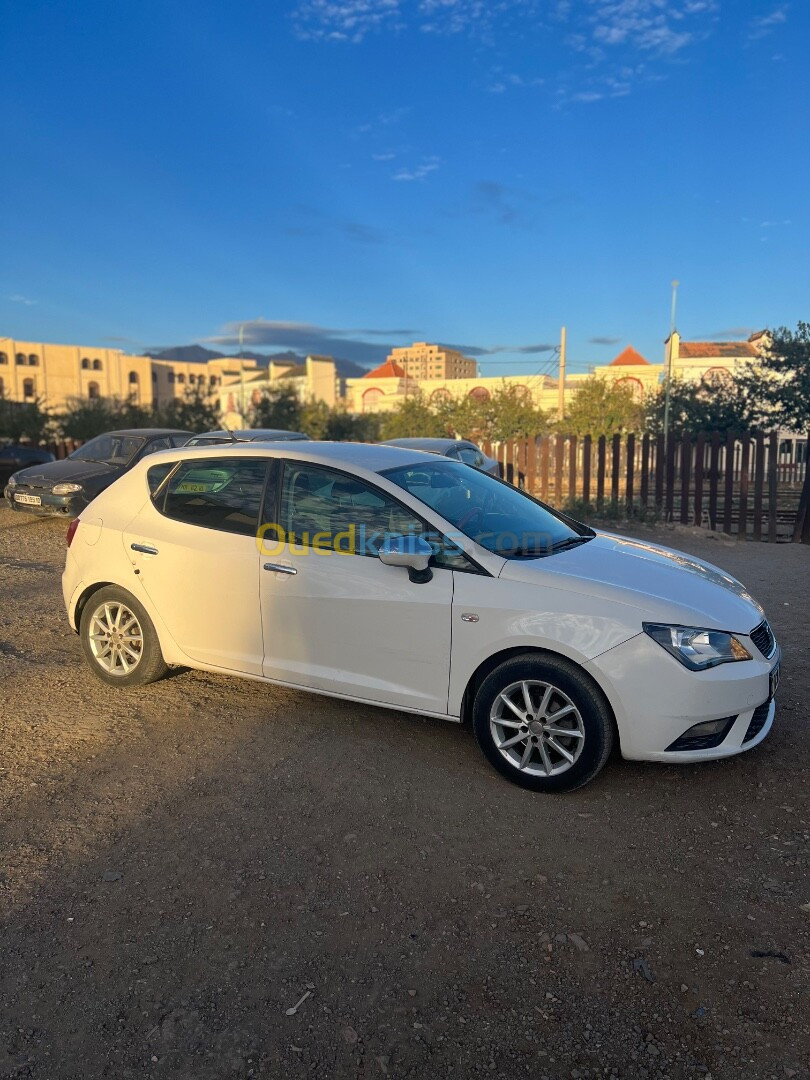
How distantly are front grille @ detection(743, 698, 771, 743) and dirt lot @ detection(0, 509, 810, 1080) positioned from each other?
278 millimetres

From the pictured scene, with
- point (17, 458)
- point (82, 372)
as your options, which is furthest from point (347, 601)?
point (82, 372)

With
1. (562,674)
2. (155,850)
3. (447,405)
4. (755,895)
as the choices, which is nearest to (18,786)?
(155,850)

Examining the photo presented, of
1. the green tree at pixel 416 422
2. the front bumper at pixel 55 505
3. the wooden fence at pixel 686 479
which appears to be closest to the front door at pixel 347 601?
the front bumper at pixel 55 505

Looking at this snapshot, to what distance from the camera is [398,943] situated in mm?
2844

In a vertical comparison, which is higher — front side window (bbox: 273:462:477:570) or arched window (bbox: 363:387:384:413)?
arched window (bbox: 363:387:384:413)

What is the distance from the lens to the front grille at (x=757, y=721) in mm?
3885

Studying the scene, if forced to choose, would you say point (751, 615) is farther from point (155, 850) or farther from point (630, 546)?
point (155, 850)

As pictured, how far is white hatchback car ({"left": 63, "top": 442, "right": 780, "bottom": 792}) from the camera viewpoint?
3729 mm

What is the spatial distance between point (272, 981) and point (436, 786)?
4.88 ft

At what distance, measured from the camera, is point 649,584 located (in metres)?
3.99

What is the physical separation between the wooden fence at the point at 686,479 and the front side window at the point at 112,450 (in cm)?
673

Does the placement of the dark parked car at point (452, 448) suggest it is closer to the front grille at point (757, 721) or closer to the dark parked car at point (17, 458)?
the front grille at point (757, 721)

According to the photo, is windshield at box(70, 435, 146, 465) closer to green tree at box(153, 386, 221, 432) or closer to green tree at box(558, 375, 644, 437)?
green tree at box(153, 386, 221, 432)

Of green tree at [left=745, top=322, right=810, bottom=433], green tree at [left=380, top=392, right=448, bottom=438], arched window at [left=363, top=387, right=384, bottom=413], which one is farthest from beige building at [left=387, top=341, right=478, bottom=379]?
green tree at [left=745, top=322, right=810, bottom=433]
